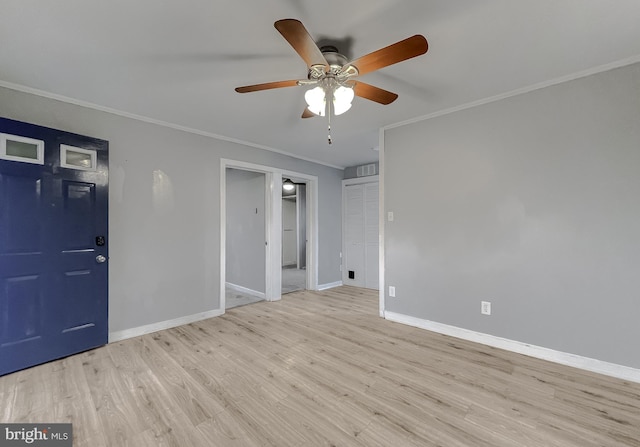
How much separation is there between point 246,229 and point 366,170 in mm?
2545

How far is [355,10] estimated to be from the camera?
1.60 m

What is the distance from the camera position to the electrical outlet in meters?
2.78

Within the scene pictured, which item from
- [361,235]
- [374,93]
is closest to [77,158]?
[374,93]

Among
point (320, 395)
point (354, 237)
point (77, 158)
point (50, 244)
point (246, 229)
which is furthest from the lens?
point (354, 237)

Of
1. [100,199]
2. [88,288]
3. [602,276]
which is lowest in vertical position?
[88,288]

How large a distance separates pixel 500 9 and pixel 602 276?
7.25 ft

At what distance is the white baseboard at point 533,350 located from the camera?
2168mm

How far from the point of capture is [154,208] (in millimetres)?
3199

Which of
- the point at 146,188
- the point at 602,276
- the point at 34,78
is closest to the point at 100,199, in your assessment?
the point at 146,188

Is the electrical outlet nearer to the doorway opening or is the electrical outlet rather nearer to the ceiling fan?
the ceiling fan

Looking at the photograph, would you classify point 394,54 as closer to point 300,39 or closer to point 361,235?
point 300,39

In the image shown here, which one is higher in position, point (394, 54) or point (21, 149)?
point (394, 54)

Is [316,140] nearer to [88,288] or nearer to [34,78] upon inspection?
[34,78]

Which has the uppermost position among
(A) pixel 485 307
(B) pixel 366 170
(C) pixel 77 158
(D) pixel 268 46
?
(D) pixel 268 46
